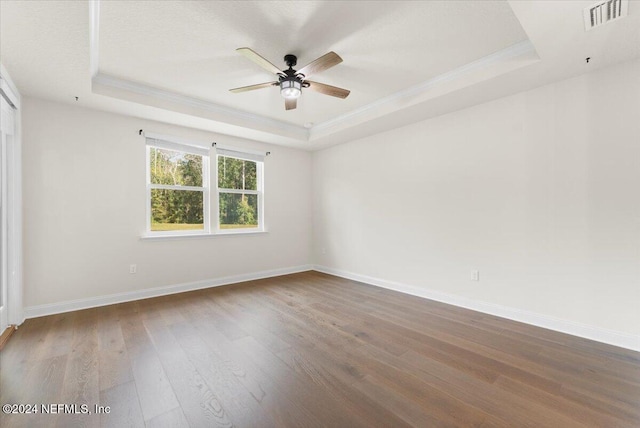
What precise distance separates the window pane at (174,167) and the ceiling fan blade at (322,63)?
8.63ft

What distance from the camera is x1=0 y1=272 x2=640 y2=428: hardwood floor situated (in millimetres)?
A: 1621

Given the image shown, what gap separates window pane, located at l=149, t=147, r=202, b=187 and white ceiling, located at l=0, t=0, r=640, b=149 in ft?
2.19

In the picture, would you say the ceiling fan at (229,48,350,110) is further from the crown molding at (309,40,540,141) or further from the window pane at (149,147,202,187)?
the window pane at (149,147,202,187)

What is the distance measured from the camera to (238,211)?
192 inches

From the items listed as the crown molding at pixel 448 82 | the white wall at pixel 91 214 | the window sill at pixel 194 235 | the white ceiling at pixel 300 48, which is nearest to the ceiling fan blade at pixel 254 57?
the white ceiling at pixel 300 48

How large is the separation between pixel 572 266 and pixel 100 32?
480 cm

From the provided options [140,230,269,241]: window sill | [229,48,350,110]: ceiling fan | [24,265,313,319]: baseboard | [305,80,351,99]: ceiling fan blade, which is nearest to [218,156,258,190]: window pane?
[140,230,269,241]: window sill

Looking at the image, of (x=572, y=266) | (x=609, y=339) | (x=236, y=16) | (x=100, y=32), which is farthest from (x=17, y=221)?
(x=609, y=339)

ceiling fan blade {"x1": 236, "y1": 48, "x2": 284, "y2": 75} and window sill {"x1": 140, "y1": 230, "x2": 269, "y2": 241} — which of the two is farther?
window sill {"x1": 140, "y1": 230, "x2": 269, "y2": 241}

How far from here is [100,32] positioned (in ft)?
7.46

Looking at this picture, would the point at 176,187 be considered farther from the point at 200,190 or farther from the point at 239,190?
the point at 239,190

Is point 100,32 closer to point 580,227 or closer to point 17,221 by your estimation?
point 17,221

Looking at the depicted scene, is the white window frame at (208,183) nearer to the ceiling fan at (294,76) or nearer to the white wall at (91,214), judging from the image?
the white wall at (91,214)

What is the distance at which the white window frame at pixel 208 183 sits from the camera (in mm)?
3943
